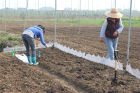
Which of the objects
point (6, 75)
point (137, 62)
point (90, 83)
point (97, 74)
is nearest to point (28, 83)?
point (6, 75)

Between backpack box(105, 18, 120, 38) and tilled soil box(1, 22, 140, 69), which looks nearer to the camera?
backpack box(105, 18, 120, 38)

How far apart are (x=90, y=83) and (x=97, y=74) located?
648mm

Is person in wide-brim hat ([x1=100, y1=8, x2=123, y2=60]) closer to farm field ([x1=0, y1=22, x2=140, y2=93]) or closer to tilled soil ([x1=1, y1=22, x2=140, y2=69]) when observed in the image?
farm field ([x1=0, y1=22, x2=140, y2=93])

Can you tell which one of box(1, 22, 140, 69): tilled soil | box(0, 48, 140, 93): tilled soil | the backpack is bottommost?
box(0, 48, 140, 93): tilled soil

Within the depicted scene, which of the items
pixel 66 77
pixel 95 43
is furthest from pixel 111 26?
pixel 95 43

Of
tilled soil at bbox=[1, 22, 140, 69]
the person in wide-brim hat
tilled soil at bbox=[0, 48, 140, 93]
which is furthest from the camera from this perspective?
tilled soil at bbox=[1, 22, 140, 69]

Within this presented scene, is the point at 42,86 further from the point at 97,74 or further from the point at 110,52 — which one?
the point at 110,52

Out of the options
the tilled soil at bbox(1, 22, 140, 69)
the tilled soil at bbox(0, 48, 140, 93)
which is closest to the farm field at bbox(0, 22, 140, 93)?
the tilled soil at bbox(0, 48, 140, 93)

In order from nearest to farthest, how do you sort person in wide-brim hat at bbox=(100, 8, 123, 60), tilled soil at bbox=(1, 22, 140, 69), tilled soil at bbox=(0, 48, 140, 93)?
tilled soil at bbox=(0, 48, 140, 93)
person in wide-brim hat at bbox=(100, 8, 123, 60)
tilled soil at bbox=(1, 22, 140, 69)

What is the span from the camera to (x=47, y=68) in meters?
6.29

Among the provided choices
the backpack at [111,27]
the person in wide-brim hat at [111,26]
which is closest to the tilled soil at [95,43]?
the person in wide-brim hat at [111,26]

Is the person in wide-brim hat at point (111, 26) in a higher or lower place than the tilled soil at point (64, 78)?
higher

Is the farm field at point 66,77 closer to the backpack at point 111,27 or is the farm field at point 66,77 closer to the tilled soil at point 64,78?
the tilled soil at point 64,78

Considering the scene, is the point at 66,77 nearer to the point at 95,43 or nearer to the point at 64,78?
the point at 64,78
